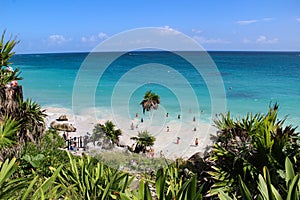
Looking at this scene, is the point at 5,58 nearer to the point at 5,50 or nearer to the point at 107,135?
the point at 5,50

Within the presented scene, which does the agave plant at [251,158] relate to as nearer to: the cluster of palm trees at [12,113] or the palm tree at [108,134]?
the cluster of palm trees at [12,113]

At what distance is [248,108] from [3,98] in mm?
34810

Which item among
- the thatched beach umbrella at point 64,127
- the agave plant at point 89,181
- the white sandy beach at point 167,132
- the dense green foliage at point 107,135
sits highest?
the agave plant at point 89,181

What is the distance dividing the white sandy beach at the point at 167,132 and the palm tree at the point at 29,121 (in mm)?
9500

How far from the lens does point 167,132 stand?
25250 mm

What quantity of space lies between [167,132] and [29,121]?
1668 cm

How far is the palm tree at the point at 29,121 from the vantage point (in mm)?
9273

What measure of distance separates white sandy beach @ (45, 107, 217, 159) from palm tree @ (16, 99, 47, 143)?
9.50 metres

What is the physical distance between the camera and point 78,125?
27.2 meters

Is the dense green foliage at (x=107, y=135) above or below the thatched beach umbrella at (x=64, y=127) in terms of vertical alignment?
above

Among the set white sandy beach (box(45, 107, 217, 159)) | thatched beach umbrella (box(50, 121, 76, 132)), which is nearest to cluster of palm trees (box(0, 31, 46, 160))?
white sandy beach (box(45, 107, 217, 159))

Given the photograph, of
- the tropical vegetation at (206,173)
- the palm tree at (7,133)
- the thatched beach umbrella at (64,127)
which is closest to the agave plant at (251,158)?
the tropical vegetation at (206,173)

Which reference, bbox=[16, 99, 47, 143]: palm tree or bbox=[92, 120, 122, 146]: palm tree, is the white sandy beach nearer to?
bbox=[92, 120, 122, 146]: palm tree

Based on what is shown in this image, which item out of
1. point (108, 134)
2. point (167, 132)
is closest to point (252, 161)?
point (108, 134)
